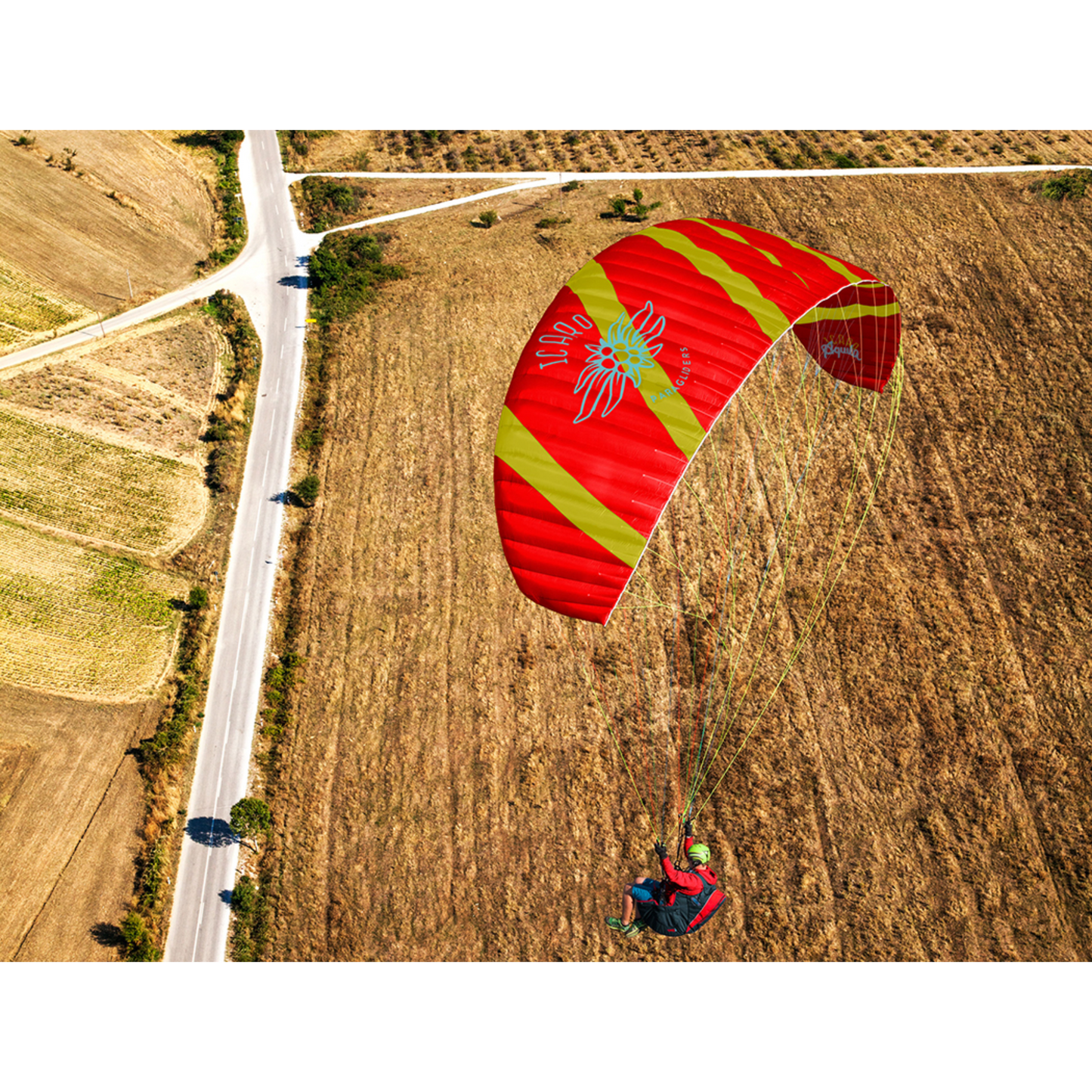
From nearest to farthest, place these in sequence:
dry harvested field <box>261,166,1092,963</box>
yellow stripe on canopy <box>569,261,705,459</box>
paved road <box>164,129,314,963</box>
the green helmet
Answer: yellow stripe on canopy <box>569,261,705,459</box> < the green helmet < dry harvested field <box>261,166,1092,963</box> < paved road <box>164,129,314,963</box>

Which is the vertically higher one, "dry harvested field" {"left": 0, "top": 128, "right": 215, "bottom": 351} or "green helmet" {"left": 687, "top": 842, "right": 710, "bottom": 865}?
"dry harvested field" {"left": 0, "top": 128, "right": 215, "bottom": 351}

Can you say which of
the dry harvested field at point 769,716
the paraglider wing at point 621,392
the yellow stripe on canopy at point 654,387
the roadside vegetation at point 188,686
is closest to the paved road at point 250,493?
the roadside vegetation at point 188,686

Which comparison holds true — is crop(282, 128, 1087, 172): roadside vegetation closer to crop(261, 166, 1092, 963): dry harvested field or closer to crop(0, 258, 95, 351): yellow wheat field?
crop(261, 166, 1092, 963): dry harvested field

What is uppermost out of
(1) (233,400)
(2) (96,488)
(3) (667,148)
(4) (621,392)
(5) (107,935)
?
(3) (667,148)

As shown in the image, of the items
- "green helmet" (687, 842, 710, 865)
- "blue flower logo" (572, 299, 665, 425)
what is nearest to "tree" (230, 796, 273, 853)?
"green helmet" (687, 842, 710, 865)

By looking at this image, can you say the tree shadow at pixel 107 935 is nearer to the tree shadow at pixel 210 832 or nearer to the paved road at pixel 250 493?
the paved road at pixel 250 493

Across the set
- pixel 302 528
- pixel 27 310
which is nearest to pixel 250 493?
pixel 302 528

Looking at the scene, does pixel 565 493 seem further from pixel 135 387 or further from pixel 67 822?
pixel 135 387

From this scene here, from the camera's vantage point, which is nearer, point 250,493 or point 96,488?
point 96,488
